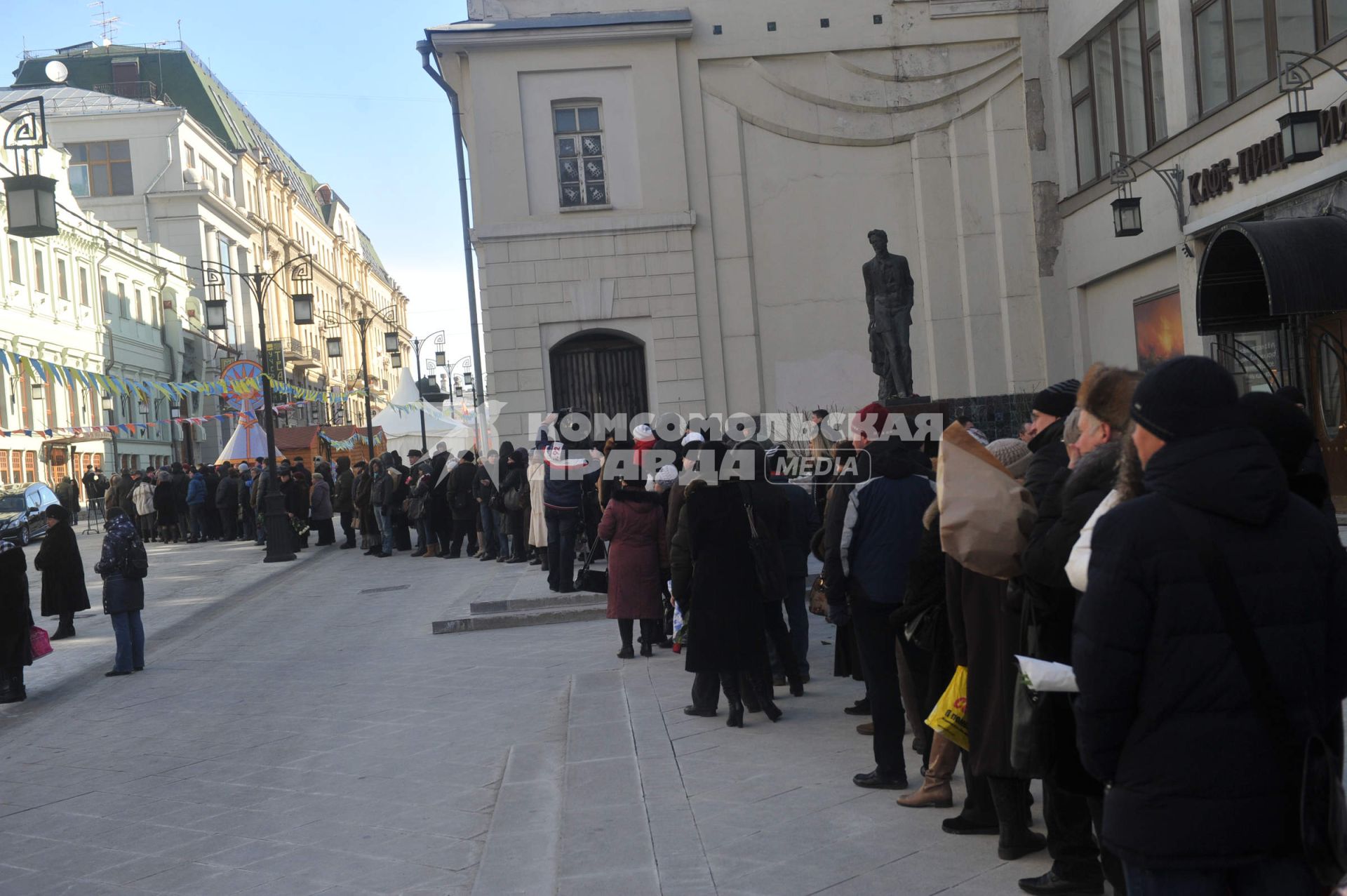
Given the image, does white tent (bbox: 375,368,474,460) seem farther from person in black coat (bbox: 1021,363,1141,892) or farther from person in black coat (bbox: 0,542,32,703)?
person in black coat (bbox: 1021,363,1141,892)

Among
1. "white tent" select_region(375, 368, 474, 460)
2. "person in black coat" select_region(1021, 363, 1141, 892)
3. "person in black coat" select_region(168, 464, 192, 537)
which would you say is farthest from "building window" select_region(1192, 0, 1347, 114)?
"person in black coat" select_region(168, 464, 192, 537)

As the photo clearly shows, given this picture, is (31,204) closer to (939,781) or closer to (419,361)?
(939,781)

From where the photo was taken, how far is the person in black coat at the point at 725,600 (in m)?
7.66

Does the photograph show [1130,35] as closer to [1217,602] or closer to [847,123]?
[847,123]

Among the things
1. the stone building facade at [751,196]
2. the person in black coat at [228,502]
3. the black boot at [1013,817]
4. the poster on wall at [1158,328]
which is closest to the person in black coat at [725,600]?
the black boot at [1013,817]

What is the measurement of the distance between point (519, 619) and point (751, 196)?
12326 mm

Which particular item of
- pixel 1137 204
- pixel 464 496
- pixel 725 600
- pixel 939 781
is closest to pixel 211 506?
pixel 464 496

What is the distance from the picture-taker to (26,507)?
31.9 m

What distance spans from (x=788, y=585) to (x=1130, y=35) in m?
15.1

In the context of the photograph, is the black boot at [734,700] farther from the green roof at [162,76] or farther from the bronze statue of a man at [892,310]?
the green roof at [162,76]

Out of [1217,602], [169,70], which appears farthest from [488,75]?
[169,70]

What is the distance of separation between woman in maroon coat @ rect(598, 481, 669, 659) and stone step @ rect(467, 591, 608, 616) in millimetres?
3908

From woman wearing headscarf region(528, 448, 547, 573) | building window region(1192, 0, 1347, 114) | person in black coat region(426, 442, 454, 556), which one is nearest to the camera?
building window region(1192, 0, 1347, 114)

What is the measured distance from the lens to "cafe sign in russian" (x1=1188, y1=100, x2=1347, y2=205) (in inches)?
567
